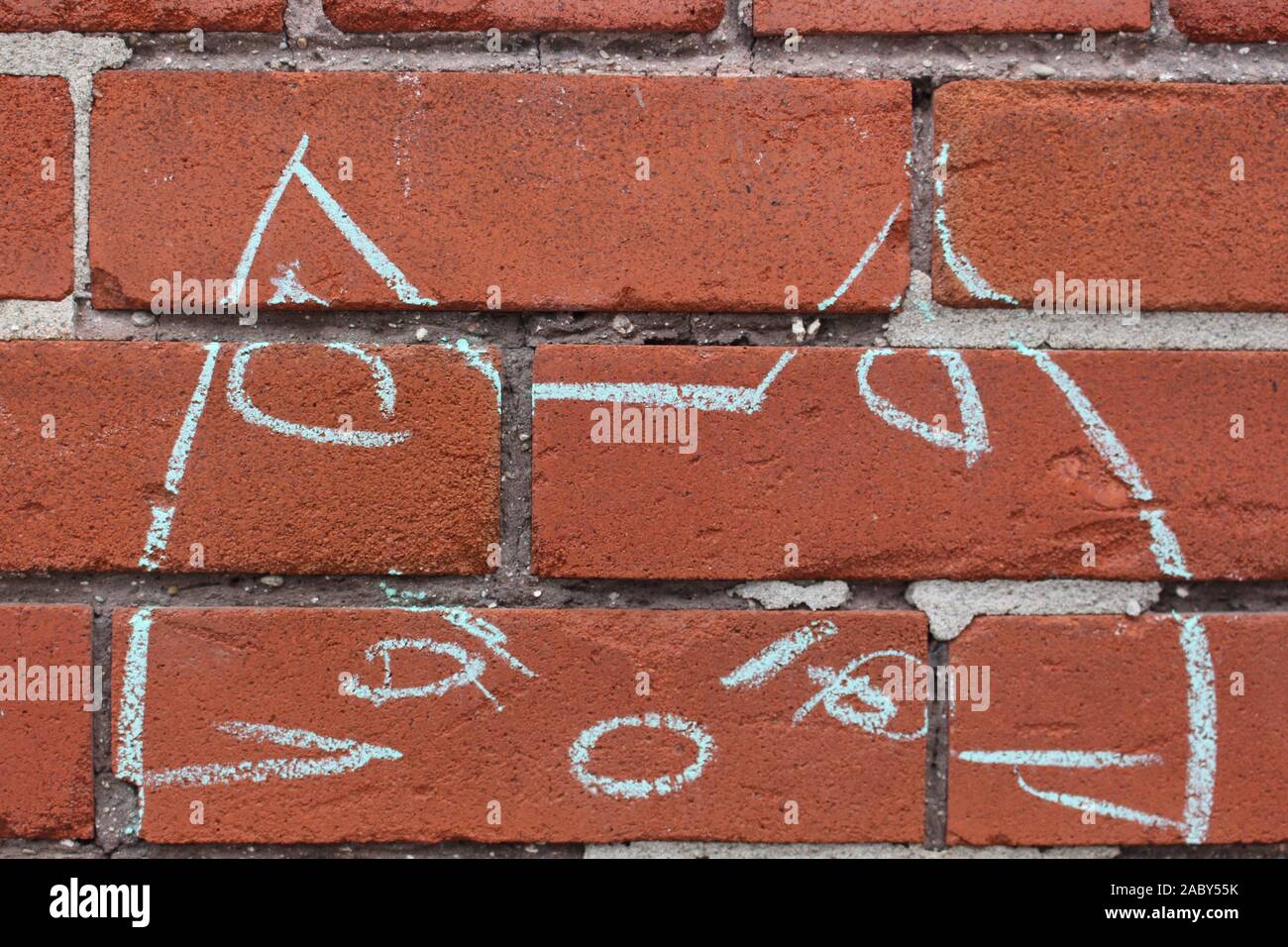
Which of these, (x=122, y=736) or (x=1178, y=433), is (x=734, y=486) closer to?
(x=1178, y=433)

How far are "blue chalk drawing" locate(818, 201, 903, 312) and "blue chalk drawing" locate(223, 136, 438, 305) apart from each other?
0.43 metres

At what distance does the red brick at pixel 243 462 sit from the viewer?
0.96 m

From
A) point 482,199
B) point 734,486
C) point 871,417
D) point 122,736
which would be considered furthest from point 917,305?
point 122,736

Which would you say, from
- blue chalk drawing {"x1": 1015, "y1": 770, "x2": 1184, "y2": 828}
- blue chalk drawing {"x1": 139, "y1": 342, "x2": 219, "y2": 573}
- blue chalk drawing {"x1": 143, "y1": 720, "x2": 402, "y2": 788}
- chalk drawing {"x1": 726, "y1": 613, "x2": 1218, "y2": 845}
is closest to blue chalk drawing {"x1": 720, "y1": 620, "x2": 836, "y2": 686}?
chalk drawing {"x1": 726, "y1": 613, "x2": 1218, "y2": 845}

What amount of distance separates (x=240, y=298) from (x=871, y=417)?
0.69 metres

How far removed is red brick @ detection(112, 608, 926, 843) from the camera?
97cm

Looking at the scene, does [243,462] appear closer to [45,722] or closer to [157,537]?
[157,537]

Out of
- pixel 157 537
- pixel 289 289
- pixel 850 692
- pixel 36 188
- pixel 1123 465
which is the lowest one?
pixel 850 692

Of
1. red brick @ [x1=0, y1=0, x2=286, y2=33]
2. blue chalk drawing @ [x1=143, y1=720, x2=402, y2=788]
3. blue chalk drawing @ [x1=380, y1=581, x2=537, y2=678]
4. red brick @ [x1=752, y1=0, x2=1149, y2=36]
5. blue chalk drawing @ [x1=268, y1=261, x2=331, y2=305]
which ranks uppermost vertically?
red brick @ [x1=752, y1=0, x2=1149, y2=36]

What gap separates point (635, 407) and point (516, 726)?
374 mm

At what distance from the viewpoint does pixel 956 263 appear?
0.96 m

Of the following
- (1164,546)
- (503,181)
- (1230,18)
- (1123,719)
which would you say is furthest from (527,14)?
(1123,719)

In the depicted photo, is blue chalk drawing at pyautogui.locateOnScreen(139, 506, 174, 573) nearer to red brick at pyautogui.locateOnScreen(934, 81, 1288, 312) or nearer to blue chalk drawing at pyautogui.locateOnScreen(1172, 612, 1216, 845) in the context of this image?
red brick at pyautogui.locateOnScreen(934, 81, 1288, 312)

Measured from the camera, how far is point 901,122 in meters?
0.96
